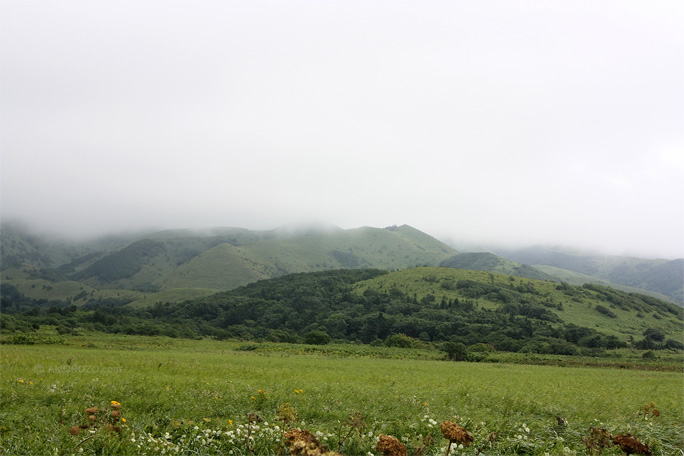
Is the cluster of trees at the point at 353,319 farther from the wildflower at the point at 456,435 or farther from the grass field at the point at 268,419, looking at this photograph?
the wildflower at the point at 456,435

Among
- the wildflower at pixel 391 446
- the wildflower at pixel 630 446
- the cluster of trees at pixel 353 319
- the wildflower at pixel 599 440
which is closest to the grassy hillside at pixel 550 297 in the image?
the cluster of trees at pixel 353 319

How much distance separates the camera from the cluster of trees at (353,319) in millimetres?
90375

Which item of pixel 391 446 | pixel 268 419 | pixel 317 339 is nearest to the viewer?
pixel 391 446

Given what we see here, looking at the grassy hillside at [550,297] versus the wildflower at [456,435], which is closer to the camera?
the wildflower at [456,435]

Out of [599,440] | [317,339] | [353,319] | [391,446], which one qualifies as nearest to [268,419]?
[391,446]

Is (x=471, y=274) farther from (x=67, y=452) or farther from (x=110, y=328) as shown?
(x=67, y=452)

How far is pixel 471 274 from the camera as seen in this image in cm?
17225

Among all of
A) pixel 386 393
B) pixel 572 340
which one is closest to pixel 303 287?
pixel 572 340

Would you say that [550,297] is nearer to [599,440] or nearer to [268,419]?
[268,419]

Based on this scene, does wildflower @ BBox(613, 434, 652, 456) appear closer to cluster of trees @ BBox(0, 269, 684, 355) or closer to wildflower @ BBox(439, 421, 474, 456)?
wildflower @ BBox(439, 421, 474, 456)

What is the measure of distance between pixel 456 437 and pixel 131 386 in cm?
1107

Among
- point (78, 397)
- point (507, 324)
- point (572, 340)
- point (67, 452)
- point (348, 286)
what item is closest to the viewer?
point (67, 452)

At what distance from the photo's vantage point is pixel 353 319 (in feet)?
439

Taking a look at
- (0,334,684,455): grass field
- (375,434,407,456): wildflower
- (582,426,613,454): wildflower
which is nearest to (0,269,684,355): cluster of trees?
(0,334,684,455): grass field
